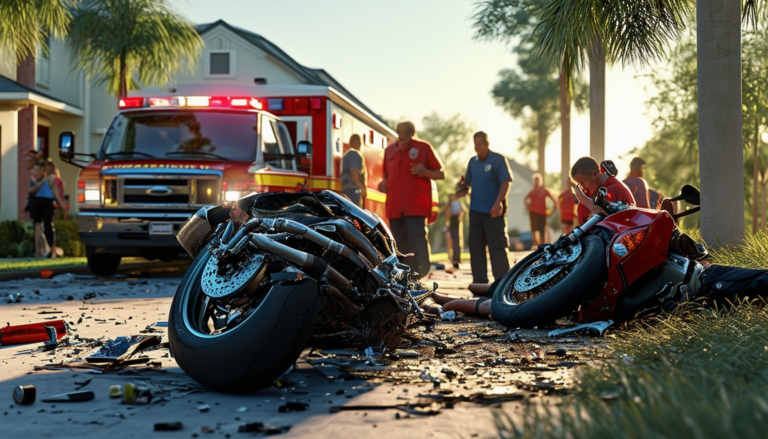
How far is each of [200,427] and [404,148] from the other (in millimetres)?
7753

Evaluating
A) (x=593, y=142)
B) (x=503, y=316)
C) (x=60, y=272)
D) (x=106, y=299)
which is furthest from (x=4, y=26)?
(x=503, y=316)

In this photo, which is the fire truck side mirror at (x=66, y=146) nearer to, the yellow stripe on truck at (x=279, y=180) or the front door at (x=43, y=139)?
the yellow stripe on truck at (x=279, y=180)

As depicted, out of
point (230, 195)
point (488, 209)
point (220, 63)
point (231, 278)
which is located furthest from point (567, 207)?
point (231, 278)

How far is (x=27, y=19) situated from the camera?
1491 cm

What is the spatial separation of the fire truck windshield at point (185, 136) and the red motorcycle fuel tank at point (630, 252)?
6.56 metres

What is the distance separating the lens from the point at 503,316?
6281 mm

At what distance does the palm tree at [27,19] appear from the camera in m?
14.7

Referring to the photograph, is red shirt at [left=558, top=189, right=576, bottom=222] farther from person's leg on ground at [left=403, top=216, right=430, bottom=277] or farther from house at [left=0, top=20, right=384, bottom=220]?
person's leg on ground at [left=403, top=216, right=430, bottom=277]

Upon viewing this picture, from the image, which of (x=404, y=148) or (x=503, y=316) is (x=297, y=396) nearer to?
(x=503, y=316)

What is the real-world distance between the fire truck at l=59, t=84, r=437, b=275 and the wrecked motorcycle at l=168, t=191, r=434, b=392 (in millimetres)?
6255

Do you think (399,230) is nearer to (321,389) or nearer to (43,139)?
(321,389)

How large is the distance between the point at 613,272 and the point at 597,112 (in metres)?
10.8

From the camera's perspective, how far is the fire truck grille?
11414mm

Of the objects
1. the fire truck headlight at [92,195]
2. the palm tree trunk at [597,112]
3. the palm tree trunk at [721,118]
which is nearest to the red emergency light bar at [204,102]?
the fire truck headlight at [92,195]
